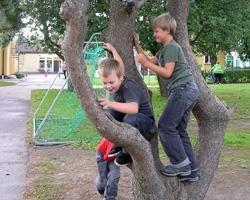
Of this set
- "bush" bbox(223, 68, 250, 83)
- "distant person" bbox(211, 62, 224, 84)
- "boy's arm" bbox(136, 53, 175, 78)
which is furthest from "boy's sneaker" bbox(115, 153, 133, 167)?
"bush" bbox(223, 68, 250, 83)

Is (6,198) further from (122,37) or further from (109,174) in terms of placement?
(122,37)

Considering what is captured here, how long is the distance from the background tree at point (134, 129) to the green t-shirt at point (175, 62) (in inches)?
13.2

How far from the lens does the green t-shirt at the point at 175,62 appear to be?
445cm

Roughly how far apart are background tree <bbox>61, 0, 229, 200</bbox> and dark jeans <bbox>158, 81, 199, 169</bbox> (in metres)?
0.20

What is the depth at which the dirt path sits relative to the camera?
249 inches

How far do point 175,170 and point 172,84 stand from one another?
79cm

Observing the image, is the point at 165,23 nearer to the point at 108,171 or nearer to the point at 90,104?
the point at 90,104

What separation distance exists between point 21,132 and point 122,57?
7.79 m

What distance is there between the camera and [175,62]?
176 inches

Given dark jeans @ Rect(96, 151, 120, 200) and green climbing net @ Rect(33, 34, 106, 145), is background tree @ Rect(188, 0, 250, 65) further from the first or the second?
dark jeans @ Rect(96, 151, 120, 200)

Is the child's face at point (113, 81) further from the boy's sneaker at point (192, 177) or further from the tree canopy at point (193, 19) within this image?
the tree canopy at point (193, 19)

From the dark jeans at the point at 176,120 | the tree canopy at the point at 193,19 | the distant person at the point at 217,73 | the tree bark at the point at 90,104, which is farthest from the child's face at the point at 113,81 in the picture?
the distant person at the point at 217,73

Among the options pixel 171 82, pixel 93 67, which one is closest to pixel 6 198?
pixel 171 82

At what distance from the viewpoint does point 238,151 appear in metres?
9.48
